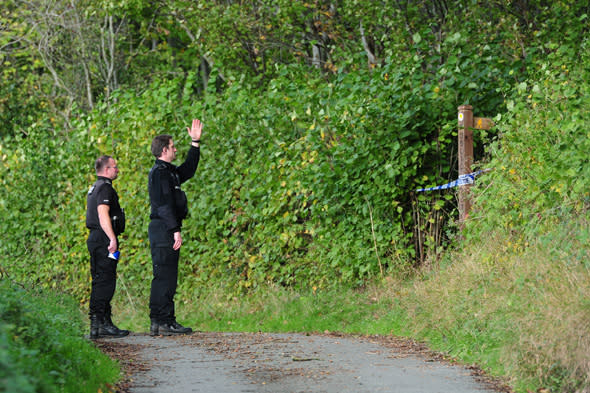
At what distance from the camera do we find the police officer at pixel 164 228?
1020 cm

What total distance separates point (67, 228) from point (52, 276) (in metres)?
1.34

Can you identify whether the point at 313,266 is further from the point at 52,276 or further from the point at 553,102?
the point at 52,276

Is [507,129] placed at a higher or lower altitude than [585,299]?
higher

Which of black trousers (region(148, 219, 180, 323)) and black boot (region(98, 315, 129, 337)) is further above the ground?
black trousers (region(148, 219, 180, 323))

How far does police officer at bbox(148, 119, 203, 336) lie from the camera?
401 inches

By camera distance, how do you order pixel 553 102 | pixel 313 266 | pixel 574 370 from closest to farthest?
pixel 574 370, pixel 553 102, pixel 313 266

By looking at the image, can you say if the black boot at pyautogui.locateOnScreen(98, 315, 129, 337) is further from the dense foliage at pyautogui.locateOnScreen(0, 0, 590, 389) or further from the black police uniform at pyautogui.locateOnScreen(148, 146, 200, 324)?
the dense foliage at pyautogui.locateOnScreen(0, 0, 590, 389)

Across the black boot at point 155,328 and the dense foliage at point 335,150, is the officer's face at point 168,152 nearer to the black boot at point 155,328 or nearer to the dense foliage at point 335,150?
the black boot at point 155,328

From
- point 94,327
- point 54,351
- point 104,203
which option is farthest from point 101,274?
point 54,351

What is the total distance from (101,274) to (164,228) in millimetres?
889

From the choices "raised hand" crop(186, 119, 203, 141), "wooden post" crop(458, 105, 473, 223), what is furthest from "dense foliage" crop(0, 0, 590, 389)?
"raised hand" crop(186, 119, 203, 141)

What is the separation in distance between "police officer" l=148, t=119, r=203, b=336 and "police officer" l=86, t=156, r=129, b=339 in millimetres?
452

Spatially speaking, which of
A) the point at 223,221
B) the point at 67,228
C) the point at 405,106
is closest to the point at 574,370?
the point at 405,106

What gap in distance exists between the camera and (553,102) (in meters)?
9.52
